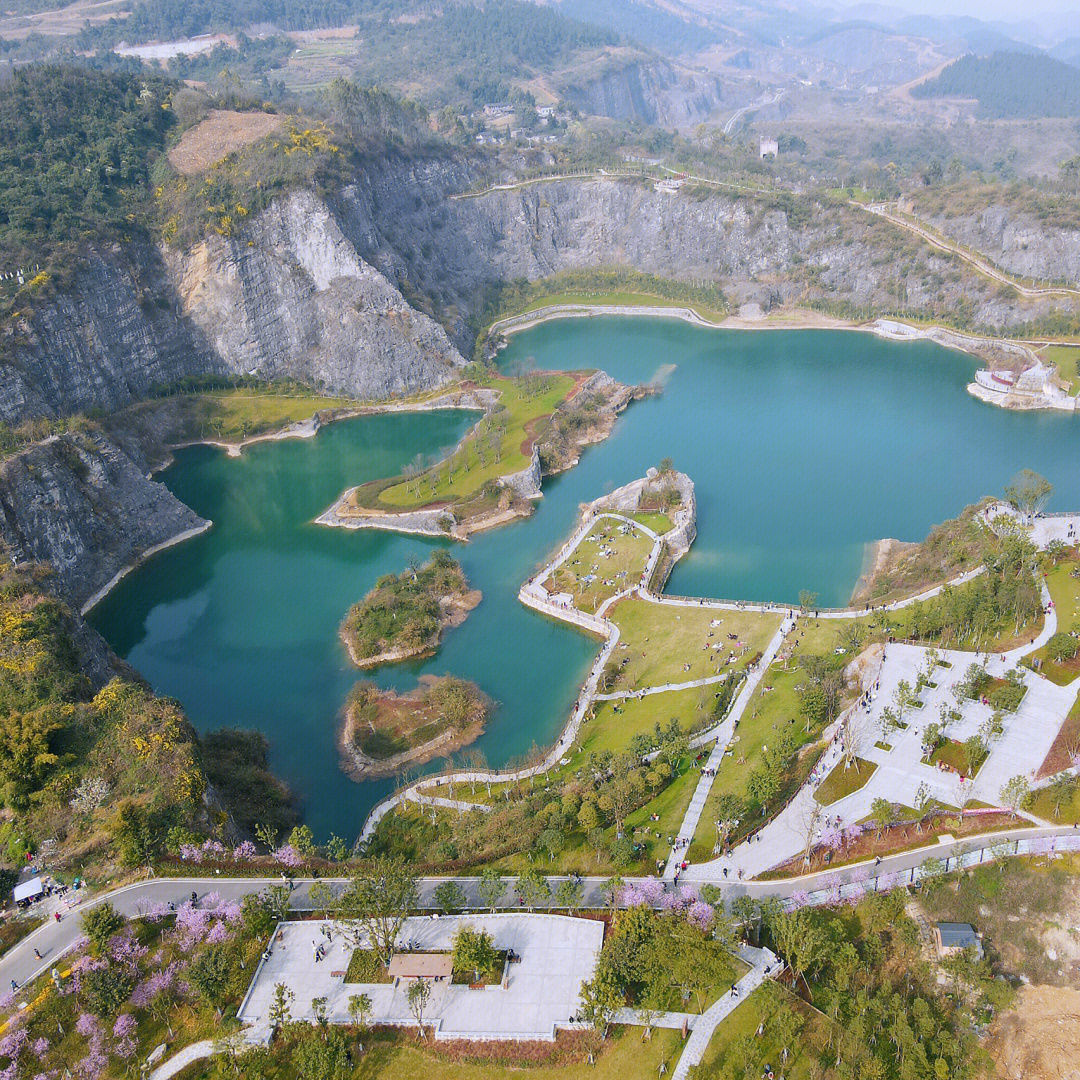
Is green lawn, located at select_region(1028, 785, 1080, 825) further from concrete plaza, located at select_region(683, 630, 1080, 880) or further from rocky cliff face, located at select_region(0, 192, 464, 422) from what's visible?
rocky cliff face, located at select_region(0, 192, 464, 422)

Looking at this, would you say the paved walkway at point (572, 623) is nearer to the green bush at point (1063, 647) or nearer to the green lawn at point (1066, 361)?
the green bush at point (1063, 647)

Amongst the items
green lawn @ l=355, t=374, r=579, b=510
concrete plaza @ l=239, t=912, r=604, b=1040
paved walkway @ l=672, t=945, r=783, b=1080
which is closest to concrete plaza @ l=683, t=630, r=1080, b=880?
paved walkway @ l=672, t=945, r=783, b=1080

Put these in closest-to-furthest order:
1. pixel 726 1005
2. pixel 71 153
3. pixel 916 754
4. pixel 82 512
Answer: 1. pixel 726 1005
2. pixel 916 754
3. pixel 82 512
4. pixel 71 153

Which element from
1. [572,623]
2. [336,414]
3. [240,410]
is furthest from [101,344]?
[572,623]

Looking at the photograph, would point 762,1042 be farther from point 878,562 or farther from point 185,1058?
point 878,562

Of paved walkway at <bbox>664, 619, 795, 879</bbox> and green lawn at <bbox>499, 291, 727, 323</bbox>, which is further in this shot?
green lawn at <bbox>499, 291, 727, 323</bbox>

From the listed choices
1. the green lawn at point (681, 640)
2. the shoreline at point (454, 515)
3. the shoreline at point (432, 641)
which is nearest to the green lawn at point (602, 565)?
the green lawn at point (681, 640)
